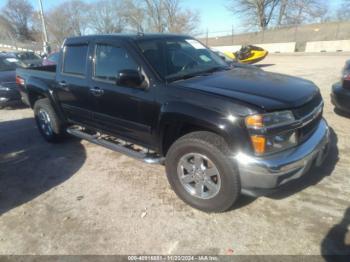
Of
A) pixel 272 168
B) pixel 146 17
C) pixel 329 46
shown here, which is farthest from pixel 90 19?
pixel 272 168

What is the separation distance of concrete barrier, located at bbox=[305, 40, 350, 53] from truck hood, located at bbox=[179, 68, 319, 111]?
26744 millimetres

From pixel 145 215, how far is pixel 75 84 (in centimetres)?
230

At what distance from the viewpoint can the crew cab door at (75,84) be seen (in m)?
4.40

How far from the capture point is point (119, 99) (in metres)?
3.86

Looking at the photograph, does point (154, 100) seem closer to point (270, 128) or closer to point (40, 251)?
point (270, 128)

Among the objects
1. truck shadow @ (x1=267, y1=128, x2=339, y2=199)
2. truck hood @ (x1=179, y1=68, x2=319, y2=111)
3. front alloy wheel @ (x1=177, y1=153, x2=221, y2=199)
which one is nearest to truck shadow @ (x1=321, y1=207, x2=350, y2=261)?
truck shadow @ (x1=267, y1=128, x2=339, y2=199)

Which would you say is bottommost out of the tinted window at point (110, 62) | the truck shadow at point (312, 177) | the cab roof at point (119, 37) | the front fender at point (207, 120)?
the truck shadow at point (312, 177)

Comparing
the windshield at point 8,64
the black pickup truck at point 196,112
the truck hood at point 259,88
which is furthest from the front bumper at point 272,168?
the windshield at point 8,64

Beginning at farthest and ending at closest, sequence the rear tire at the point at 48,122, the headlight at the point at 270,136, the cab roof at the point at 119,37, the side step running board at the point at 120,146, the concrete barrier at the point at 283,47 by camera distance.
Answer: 1. the concrete barrier at the point at 283,47
2. the rear tire at the point at 48,122
3. the cab roof at the point at 119,37
4. the side step running board at the point at 120,146
5. the headlight at the point at 270,136

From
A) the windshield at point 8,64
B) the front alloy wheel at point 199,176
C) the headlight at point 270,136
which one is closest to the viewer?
the headlight at point 270,136

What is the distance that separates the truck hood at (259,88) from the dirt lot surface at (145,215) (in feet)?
3.90

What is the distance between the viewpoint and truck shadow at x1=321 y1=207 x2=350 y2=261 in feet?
8.70

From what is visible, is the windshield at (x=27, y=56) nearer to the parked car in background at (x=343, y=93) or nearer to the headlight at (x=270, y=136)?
the parked car in background at (x=343, y=93)

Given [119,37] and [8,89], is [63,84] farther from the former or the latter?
[8,89]
